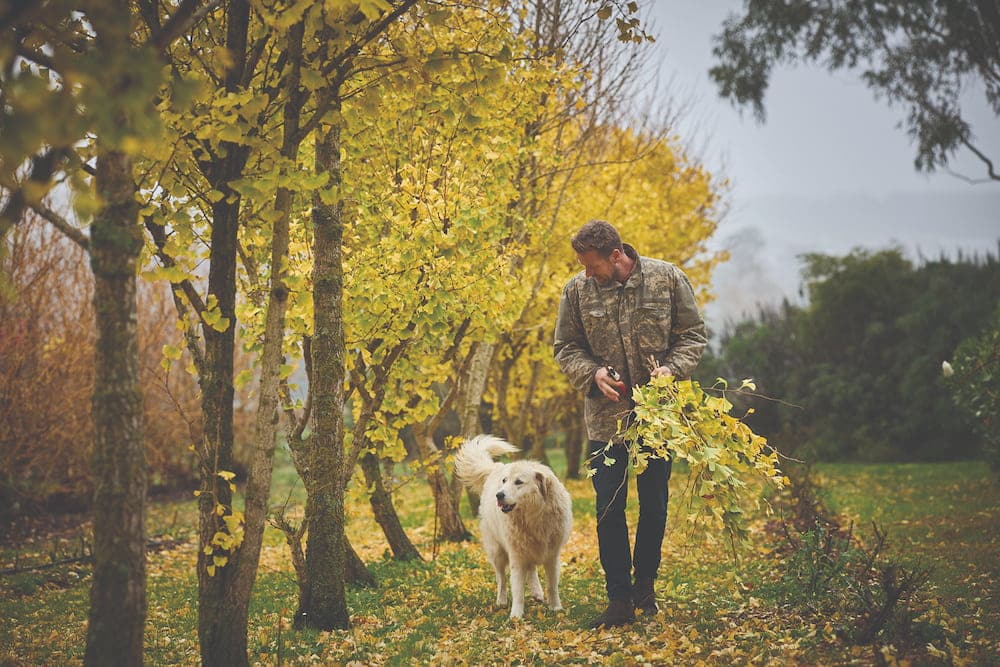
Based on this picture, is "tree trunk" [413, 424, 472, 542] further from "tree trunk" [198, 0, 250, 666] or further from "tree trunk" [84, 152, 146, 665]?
"tree trunk" [84, 152, 146, 665]

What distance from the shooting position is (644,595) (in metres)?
4.60

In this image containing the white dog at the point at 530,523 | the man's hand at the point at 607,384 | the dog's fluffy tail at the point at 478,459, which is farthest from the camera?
the dog's fluffy tail at the point at 478,459

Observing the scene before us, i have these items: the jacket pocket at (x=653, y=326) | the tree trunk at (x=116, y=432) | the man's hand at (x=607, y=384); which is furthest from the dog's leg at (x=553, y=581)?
the tree trunk at (x=116, y=432)

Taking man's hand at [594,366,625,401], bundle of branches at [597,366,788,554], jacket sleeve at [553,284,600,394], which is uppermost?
jacket sleeve at [553,284,600,394]

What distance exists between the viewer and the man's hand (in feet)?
13.7

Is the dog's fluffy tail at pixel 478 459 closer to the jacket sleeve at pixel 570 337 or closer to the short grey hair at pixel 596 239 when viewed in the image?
the jacket sleeve at pixel 570 337

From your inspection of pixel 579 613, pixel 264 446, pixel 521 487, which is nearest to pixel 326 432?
pixel 264 446

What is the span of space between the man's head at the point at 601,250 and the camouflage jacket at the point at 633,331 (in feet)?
0.29

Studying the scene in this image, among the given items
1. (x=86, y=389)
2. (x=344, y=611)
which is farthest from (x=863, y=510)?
(x=86, y=389)

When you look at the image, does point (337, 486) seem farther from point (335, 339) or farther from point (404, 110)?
point (404, 110)

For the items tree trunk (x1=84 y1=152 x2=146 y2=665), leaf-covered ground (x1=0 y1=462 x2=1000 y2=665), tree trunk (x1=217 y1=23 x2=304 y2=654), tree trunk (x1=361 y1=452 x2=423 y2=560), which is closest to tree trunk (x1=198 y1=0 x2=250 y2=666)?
tree trunk (x1=217 y1=23 x2=304 y2=654)

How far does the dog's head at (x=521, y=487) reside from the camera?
4.93m

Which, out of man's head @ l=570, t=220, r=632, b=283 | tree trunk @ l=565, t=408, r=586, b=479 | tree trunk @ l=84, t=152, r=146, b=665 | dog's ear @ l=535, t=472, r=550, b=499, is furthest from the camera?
tree trunk @ l=565, t=408, r=586, b=479

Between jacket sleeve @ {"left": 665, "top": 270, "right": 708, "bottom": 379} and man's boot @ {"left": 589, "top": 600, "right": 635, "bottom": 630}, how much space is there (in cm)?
148
